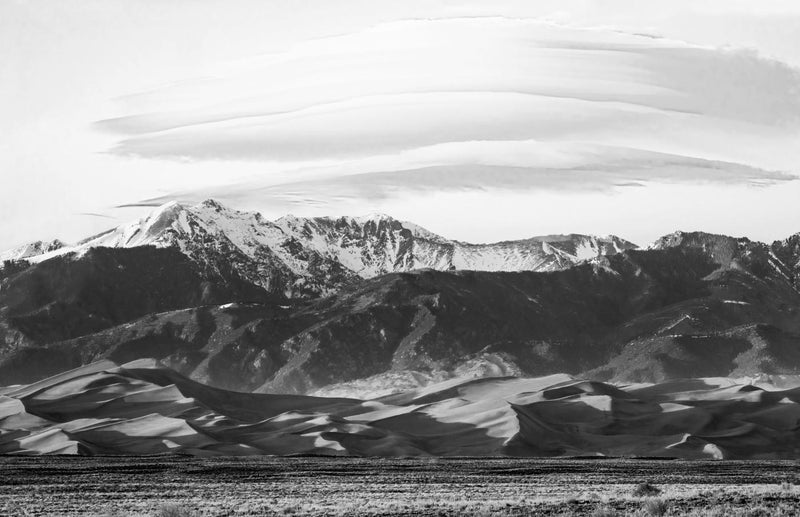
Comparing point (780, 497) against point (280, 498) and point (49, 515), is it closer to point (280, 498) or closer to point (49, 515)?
point (280, 498)

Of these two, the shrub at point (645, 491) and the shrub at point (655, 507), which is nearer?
the shrub at point (655, 507)

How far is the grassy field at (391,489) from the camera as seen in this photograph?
7425 cm

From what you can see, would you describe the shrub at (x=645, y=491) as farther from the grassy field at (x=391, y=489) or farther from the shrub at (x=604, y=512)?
the shrub at (x=604, y=512)

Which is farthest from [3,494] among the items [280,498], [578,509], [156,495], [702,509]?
[702,509]

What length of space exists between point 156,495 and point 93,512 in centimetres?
1731

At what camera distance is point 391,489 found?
102m

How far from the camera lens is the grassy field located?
74.2 metres

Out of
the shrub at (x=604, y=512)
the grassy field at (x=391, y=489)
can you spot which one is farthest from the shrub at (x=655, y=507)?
the shrub at (x=604, y=512)

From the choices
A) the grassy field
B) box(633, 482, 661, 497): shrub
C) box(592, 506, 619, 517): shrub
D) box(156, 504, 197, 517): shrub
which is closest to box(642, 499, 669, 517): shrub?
the grassy field

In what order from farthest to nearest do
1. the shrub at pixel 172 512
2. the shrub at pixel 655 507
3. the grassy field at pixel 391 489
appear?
→ the grassy field at pixel 391 489, the shrub at pixel 655 507, the shrub at pixel 172 512

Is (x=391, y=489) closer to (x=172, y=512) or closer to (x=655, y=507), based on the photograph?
(x=655, y=507)

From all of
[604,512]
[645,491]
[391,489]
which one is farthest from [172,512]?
[391,489]

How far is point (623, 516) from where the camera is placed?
66750 mm

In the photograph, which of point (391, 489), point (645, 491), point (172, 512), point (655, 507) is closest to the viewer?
point (172, 512)
